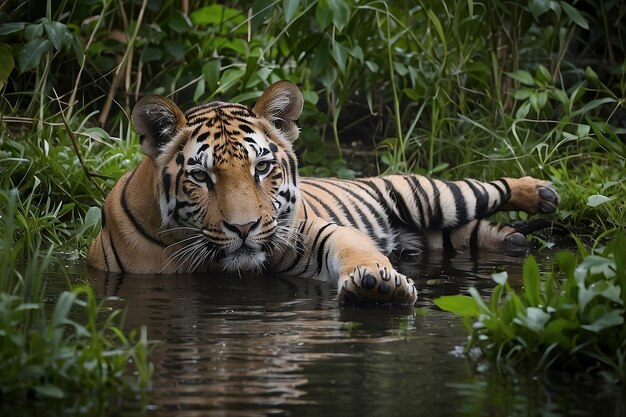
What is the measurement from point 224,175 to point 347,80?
3.11m

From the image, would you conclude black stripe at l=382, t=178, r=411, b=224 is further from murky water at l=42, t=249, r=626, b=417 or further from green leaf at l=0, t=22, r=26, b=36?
green leaf at l=0, t=22, r=26, b=36

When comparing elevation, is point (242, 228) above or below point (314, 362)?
above

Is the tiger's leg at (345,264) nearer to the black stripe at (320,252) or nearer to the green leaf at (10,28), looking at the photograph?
the black stripe at (320,252)

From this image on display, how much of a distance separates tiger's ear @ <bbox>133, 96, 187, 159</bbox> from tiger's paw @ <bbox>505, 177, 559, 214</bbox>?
2310 mm

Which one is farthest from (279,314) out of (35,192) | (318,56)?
(318,56)

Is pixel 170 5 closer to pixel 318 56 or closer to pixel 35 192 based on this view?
pixel 318 56

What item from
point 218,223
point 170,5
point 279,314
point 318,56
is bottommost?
point 279,314

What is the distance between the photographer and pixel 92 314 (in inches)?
139

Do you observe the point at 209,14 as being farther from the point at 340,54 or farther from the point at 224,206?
the point at 224,206

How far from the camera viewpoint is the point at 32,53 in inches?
284

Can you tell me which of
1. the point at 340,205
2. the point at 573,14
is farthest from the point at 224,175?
the point at 573,14

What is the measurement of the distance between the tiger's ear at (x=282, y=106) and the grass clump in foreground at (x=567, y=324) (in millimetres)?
2442

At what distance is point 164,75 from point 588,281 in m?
5.68

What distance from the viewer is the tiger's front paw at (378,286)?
499cm
